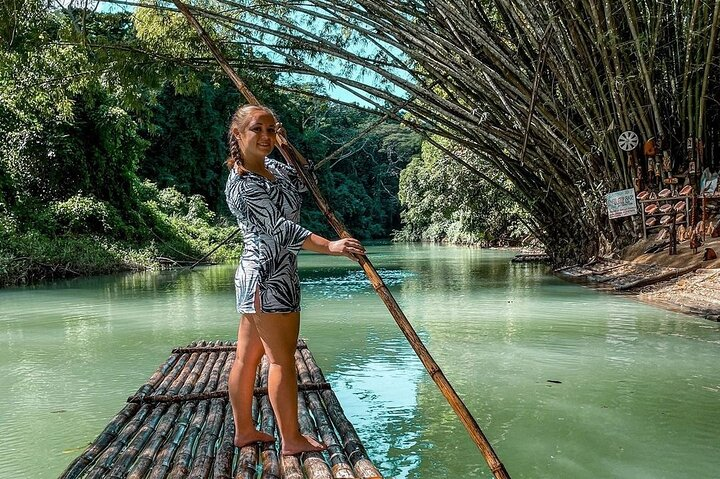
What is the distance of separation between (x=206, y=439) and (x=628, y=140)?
309 inches

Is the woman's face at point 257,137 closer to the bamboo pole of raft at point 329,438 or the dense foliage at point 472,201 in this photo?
the bamboo pole of raft at point 329,438

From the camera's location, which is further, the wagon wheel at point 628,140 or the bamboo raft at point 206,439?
the wagon wheel at point 628,140

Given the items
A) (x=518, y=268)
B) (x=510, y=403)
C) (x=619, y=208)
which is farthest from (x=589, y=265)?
(x=510, y=403)

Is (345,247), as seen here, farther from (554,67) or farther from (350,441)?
(554,67)

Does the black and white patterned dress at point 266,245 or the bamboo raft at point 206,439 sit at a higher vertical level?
the black and white patterned dress at point 266,245

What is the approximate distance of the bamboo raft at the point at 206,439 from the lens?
2197mm

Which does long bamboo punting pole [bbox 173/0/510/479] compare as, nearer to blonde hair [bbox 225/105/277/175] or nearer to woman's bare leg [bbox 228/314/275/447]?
blonde hair [bbox 225/105/277/175]

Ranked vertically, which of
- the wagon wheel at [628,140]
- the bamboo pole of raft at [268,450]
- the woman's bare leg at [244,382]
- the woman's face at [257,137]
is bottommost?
the bamboo pole of raft at [268,450]

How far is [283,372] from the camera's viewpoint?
7.68 ft

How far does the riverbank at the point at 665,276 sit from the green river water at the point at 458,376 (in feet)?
1.01

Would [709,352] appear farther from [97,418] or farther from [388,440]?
[97,418]

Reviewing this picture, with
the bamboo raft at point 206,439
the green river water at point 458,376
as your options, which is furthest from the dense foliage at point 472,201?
the bamboo raft at point 206,439

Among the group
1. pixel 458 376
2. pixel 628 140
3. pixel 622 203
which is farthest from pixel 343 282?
pixel 458 376

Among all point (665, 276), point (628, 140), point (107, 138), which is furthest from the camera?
point (107, 138)
